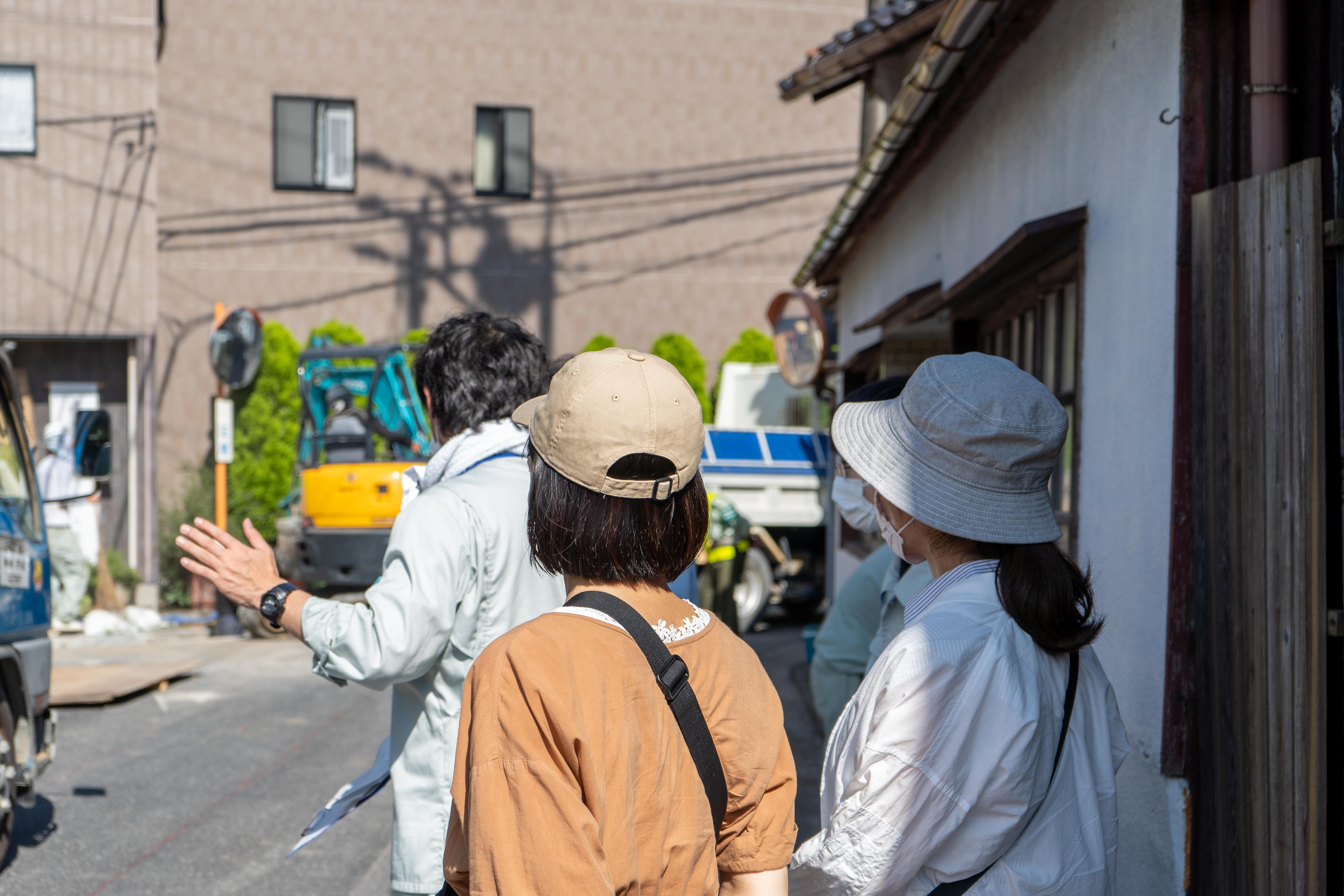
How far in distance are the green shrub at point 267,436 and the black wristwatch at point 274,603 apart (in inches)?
512

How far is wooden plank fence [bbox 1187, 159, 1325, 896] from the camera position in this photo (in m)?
2.41

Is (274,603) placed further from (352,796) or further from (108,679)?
(108,679)

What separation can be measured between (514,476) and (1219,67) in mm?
2196

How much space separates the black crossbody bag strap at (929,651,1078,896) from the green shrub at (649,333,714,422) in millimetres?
13854

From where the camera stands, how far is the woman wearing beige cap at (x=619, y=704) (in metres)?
1.33

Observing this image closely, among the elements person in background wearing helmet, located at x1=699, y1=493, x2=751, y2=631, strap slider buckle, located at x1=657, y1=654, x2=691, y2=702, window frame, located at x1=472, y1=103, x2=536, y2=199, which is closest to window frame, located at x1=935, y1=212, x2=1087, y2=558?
strap slider buckle, located at x1=657, y1=654, x2=691, y2=702

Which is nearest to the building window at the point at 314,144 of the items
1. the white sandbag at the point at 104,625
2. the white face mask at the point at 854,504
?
the white sandbag at the point at 104,625

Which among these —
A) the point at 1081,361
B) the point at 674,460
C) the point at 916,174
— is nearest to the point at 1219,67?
the point at 1081,361

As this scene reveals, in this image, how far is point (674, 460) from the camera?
1528 millimetres

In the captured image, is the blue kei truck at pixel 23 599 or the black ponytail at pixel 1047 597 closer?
the black ponytail at pixel 1047 597

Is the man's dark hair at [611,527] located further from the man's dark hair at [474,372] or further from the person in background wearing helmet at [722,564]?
the person in background wearing helmet at [722,564]

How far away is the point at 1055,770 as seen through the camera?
1729mm

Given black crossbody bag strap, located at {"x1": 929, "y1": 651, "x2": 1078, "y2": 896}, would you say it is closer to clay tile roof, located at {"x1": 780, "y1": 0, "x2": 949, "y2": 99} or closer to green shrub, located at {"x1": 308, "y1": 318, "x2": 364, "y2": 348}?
clay tile roof, located at {"x1": 780, "y1": 0, "x2": 949, "y2": 99}

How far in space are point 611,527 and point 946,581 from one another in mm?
649
